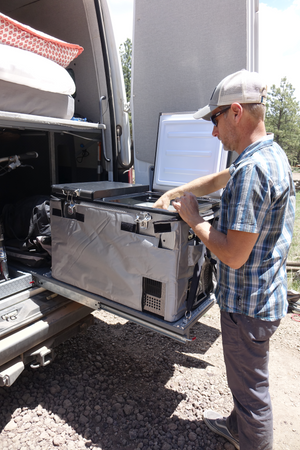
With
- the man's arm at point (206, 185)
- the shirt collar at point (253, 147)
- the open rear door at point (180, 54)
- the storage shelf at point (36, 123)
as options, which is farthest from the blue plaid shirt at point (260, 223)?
the storage shelf at point (36, 123)

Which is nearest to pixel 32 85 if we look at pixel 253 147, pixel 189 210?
pixel 189 210

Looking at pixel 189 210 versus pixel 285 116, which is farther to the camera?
pixel 285 116

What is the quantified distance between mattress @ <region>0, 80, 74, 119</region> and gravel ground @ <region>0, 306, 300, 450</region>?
193 cm

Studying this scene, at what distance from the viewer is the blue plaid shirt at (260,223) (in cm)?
140

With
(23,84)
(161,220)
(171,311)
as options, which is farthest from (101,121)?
(171,311)

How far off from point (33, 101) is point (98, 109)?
1063 mm

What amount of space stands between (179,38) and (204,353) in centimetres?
266

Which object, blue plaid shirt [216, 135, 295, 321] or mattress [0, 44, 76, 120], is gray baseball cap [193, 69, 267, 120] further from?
mattress [0, 44, 76, 120]

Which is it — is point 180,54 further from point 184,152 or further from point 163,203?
point 163,203

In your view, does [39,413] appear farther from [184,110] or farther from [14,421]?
[184,110]

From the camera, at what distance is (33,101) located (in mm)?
2324

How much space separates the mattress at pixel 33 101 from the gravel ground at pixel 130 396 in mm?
1930

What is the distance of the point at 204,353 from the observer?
2.88 meters

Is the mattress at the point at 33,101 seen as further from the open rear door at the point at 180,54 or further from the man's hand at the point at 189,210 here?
the man's hand at the point at 189,210
